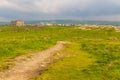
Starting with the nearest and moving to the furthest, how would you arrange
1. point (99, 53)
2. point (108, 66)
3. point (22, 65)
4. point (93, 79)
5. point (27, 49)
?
point (93, 79) < point (108, 66) < point (22, 65) < point (99, 53) < point (27, 49)

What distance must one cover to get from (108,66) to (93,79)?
594 cm

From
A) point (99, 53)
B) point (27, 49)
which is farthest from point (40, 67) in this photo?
point (27, 49)

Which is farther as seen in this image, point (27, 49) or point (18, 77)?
point (27, 49)

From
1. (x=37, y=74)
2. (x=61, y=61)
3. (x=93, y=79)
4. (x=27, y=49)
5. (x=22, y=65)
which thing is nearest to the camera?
(x=93, y=79)

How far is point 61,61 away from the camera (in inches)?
1614

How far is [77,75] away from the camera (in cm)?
3197

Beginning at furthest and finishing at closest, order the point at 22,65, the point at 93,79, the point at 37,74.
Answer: the point at 22,65, the point at 37,74, the point at 93,79

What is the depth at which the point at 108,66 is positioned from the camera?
35.6 metres

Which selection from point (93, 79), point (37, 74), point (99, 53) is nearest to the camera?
point (93, 79)

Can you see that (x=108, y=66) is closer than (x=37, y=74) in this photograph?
No

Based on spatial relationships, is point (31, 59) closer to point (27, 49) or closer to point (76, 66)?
point (76, 66)

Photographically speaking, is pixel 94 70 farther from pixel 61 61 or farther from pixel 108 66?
pixel 61 61

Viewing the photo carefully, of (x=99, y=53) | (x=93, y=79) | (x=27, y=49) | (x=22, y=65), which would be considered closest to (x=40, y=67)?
(x=22, y=65)

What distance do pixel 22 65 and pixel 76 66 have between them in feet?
20.8
